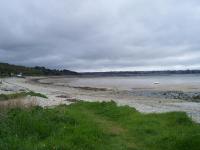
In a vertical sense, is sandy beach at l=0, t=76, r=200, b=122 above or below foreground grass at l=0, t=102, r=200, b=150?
below

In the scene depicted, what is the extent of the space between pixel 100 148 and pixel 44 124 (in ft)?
8.49

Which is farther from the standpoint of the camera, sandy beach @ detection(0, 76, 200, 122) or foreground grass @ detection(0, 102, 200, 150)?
sandy beach @ detection(0, 76, 200, 122)

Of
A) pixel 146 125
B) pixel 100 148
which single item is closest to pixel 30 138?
pixel 100 148

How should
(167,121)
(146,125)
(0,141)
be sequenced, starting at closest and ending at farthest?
(0,141)
(146,125)
(167,121)

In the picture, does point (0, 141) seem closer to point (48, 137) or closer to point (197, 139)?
point (48, 137)

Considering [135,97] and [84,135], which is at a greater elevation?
[84,135]

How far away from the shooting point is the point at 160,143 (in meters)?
12.4

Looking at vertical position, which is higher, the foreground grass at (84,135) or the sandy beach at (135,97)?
the foreground grass at (84,135)

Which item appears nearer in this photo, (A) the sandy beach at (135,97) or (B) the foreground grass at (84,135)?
(B) the foreground grass at (84,135)

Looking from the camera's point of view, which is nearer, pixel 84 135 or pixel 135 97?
pixel 84 135

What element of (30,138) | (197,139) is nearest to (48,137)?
(30,138)

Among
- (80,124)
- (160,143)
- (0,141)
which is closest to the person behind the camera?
(0,141)

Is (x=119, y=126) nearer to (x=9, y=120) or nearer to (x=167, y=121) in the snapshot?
(x=167, y=121)

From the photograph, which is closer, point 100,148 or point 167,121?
point 100,148
